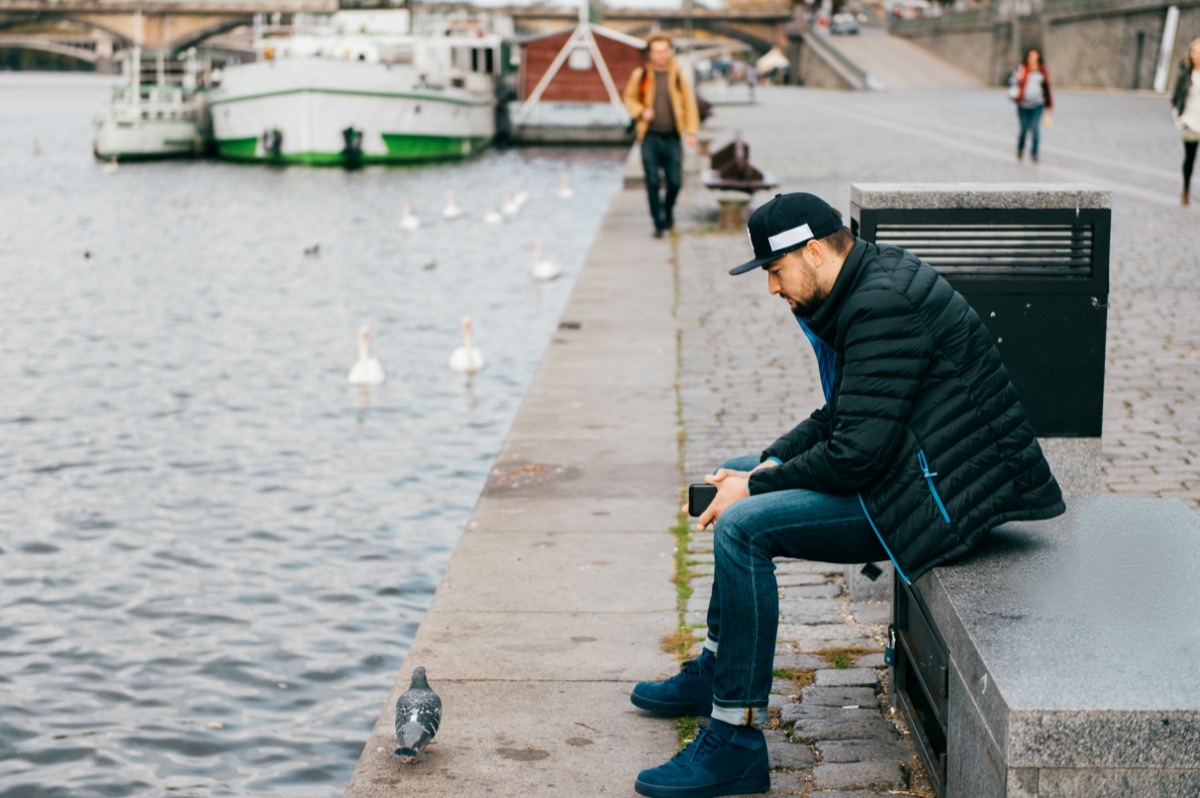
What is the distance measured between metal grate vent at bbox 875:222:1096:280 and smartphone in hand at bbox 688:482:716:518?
1153 millimetres

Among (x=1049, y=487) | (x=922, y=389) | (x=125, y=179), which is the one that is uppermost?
(x=922, y=389)

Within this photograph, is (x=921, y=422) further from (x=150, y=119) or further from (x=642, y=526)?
(x=150, y=119)

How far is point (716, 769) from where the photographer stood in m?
3.79

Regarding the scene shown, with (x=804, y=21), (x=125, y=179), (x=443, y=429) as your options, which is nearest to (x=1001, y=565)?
(x=443, y=429)

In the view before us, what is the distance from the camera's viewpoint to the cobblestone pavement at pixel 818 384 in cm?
426

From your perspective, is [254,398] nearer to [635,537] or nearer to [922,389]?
[635,537]

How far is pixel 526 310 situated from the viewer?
1630cm

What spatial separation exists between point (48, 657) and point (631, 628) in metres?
2.98

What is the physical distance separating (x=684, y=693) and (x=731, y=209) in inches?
511

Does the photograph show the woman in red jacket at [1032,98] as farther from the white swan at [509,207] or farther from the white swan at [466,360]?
the white swan at [466,360]

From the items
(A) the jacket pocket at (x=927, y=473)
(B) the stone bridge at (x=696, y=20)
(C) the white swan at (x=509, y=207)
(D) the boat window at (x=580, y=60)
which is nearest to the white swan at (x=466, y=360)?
(A) the jacket pocket at (x=927, y=473)

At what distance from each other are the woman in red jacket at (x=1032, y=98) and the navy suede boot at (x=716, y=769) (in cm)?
1913

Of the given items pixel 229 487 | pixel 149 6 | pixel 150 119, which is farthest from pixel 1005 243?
pixel 149 6

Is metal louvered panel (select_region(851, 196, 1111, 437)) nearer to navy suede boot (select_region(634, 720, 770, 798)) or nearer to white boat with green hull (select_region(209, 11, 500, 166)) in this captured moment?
navy suede boot (select_region(634, 720, 770, 798))
